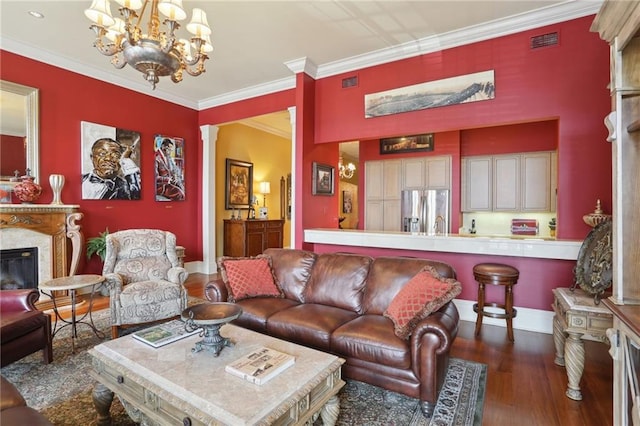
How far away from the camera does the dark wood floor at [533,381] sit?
2006 millimetres

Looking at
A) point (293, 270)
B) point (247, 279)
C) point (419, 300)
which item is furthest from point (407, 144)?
point (419, 300)

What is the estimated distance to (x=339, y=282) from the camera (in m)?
2.91

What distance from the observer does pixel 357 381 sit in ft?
7.64

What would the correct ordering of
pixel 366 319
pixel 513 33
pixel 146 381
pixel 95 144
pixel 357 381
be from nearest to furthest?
pixel 146 381, pixel 357 381, pixel 366 319, pixel 513 33, pixel 95 144

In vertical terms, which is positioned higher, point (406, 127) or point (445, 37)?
point (445, 37)

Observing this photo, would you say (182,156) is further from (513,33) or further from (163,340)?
(513,33)

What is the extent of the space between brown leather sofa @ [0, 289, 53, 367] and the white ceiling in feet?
9.35

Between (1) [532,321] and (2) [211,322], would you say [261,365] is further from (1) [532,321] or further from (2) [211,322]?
(1) [532,321]

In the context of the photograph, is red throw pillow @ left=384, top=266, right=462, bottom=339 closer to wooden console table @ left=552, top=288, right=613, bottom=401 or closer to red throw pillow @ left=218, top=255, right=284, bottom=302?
wooden console table @ left=552, top=288, right=613, bottom=401

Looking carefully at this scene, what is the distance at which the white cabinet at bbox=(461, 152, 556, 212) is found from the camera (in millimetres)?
5516

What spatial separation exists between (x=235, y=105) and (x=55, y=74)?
2.51 m

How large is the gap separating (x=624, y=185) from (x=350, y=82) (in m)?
3.63

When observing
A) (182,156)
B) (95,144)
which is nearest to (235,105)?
(182,156)

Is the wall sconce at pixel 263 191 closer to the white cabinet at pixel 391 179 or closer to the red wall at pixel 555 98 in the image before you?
the white cabinet at pixel 391 179
